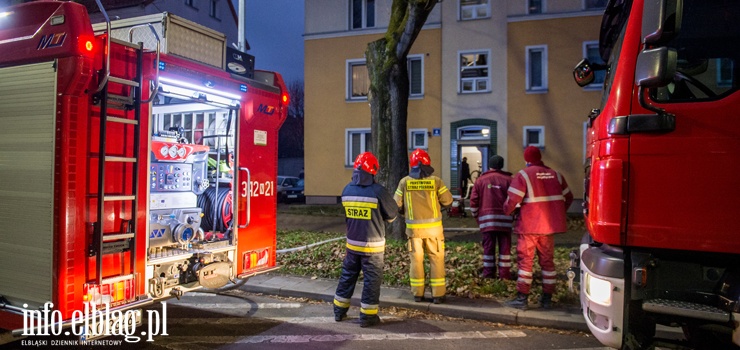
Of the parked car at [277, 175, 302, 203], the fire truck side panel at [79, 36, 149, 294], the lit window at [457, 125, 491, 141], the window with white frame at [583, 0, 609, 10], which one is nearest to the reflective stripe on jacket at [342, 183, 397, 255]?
the fire truck side panel at [79, 36, 149, 294]

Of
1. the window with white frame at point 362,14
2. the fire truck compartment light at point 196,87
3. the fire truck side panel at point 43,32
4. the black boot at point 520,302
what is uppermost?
the window with white frame at point 362,14

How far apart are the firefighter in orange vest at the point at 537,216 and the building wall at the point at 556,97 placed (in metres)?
12.3

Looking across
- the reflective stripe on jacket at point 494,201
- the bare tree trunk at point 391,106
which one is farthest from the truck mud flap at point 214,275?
the bare tree trunk at point 391,106

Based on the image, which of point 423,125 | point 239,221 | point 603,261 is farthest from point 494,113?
point 603,261

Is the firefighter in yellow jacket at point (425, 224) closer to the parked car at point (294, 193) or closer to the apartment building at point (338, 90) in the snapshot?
the apartment building at point (338, 90)

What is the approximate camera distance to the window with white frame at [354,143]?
1988 centimetres

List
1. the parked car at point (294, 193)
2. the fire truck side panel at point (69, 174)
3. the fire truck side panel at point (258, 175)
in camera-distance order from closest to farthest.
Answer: the fire truck side panel at point (69, 174)
the fire truck side panel at point (258, 175)
the parked car at point (294, 193)

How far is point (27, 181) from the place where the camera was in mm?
3781

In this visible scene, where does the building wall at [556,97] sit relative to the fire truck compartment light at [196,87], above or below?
above

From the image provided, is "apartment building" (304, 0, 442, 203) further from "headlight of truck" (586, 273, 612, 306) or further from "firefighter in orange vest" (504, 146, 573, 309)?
"headlight of truck" (586, 273, 612, 306)

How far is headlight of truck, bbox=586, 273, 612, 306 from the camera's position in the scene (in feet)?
10.5

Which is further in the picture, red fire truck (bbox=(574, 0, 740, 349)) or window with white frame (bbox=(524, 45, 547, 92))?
window with white frame (bbox=(524, 45, 547, 92))

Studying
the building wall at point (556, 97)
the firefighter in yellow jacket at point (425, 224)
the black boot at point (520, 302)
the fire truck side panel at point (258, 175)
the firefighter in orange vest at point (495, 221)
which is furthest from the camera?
the building wall at point (556, 97)

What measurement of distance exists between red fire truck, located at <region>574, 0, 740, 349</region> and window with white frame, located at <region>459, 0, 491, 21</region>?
52.1 feet
